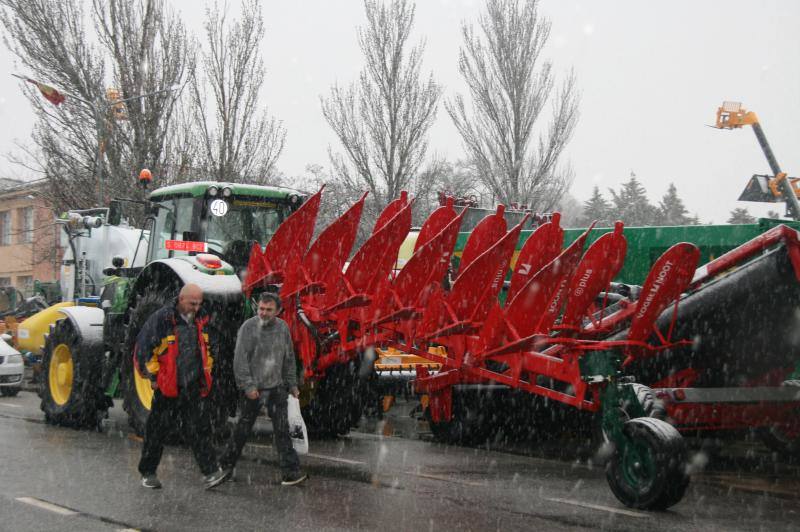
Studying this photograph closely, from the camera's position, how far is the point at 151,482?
6.96 meters

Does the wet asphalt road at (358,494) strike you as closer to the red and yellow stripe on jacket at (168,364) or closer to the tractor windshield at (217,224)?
the red and yellow stripe on jacket at (168,364)

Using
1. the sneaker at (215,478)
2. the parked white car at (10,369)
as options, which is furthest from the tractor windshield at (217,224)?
the parked white car at (10,369)

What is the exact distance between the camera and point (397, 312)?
8125 millimetres

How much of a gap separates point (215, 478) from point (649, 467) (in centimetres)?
321

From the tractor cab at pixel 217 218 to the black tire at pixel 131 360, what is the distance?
686 millimetres

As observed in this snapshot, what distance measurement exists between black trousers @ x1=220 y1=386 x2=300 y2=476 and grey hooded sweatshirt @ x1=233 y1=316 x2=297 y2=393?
110 millimetres

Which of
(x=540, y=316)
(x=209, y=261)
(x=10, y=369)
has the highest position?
(x=209, y=261)

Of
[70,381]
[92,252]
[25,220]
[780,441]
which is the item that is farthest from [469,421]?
[25,220]

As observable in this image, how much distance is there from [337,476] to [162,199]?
434 cm

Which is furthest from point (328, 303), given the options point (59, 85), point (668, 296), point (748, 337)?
point (59, 85)

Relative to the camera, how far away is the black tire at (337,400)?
10.1 meters

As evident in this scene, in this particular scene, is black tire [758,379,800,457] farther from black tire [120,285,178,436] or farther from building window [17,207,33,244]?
building window [17,207,33,244]

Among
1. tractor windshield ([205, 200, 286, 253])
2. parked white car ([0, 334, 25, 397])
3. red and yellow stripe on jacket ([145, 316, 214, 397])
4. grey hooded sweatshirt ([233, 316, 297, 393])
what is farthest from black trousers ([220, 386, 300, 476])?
parked white car ([0, 334, 25, 397])

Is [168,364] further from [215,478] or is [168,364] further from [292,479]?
[292,479]
